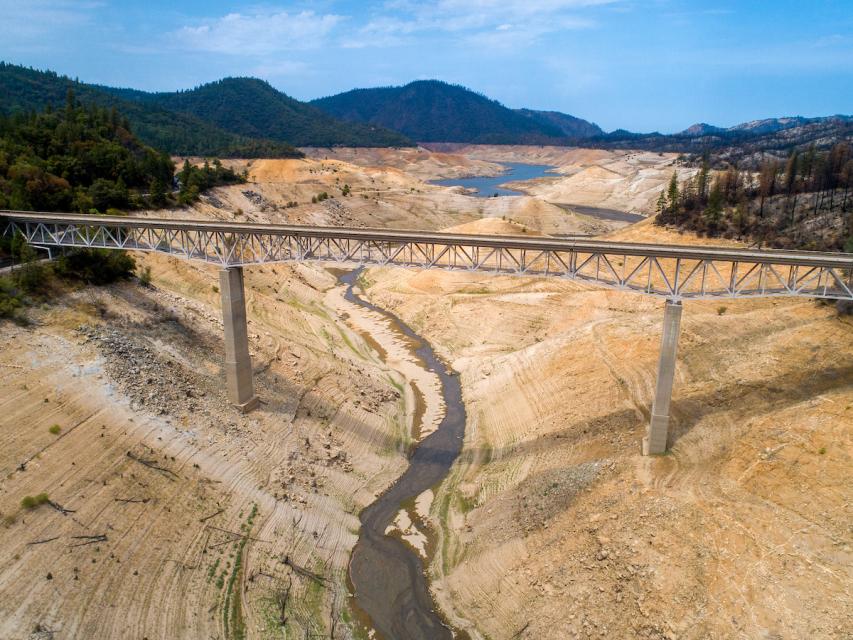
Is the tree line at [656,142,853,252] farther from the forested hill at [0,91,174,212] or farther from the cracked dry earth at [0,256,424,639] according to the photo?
the forested hill at [0,91,174,212]

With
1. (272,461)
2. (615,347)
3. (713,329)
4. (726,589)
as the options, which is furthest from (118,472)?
(713,329)

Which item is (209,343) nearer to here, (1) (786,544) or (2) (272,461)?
(2) (272,461)

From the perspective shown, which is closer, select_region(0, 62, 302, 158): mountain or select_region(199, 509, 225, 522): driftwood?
select_region(199, 509, 225, 522): driftwood

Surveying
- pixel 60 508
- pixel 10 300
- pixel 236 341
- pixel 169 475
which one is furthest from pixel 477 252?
pixel 10 300

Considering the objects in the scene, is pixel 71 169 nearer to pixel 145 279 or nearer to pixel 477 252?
pixel 145 279

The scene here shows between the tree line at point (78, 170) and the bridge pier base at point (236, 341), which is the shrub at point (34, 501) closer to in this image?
the bridge pier base at point (236, 341)

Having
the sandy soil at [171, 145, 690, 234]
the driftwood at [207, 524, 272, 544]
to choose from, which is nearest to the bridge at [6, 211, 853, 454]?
the driftwood at [207, 524, 272, 544]
